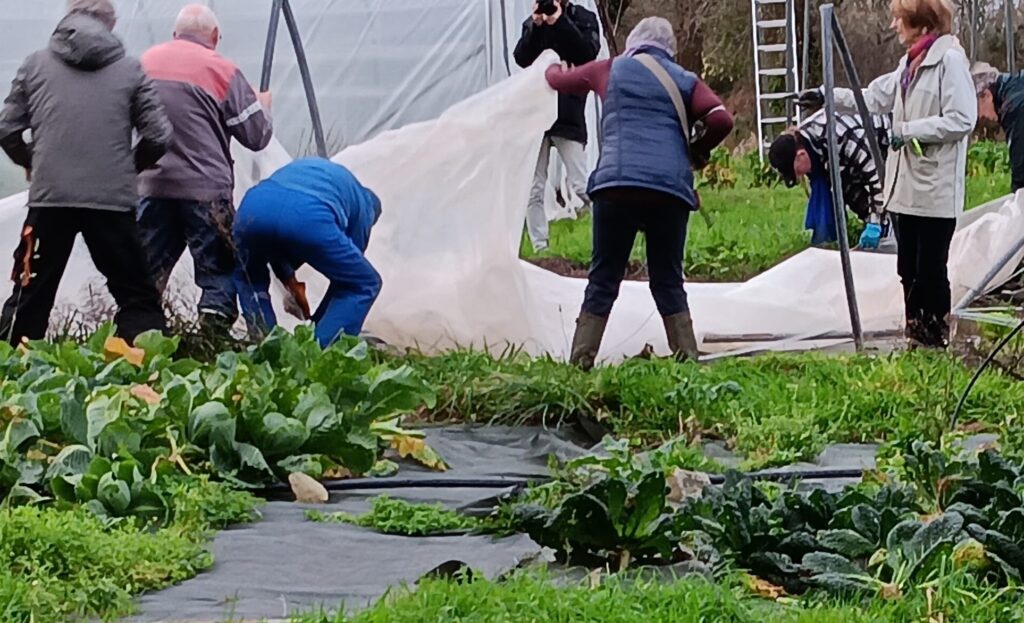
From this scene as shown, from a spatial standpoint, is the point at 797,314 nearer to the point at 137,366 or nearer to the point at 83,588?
the point at 137,366

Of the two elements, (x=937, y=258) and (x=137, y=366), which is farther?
(x=937, y=258)

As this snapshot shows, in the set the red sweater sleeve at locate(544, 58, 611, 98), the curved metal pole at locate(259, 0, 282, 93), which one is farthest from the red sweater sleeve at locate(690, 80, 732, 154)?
the curved metal pole at locate(259, 0, 282, 93)

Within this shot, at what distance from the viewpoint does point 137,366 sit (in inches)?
207

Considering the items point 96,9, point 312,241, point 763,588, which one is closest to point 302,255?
point 312,241

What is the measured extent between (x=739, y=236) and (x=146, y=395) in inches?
320

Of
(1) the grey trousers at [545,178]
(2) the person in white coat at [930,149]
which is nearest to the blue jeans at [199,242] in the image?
(2) the person in white coat at [930,149]

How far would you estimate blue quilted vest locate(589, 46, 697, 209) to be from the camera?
660 centimetres

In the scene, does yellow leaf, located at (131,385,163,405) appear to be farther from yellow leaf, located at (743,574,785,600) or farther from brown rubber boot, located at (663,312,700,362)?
brown rubber boot, located at (663,312,700,362)

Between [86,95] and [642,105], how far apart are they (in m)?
2.18

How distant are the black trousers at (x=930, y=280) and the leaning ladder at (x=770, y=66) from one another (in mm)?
11575

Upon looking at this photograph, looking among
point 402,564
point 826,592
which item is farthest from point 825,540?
point 402,564

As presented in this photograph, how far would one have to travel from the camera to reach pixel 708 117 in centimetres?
672

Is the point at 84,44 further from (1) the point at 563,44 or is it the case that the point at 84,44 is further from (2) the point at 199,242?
(1) the point at 563,44

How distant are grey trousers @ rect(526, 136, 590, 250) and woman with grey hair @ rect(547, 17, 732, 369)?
173 inches
